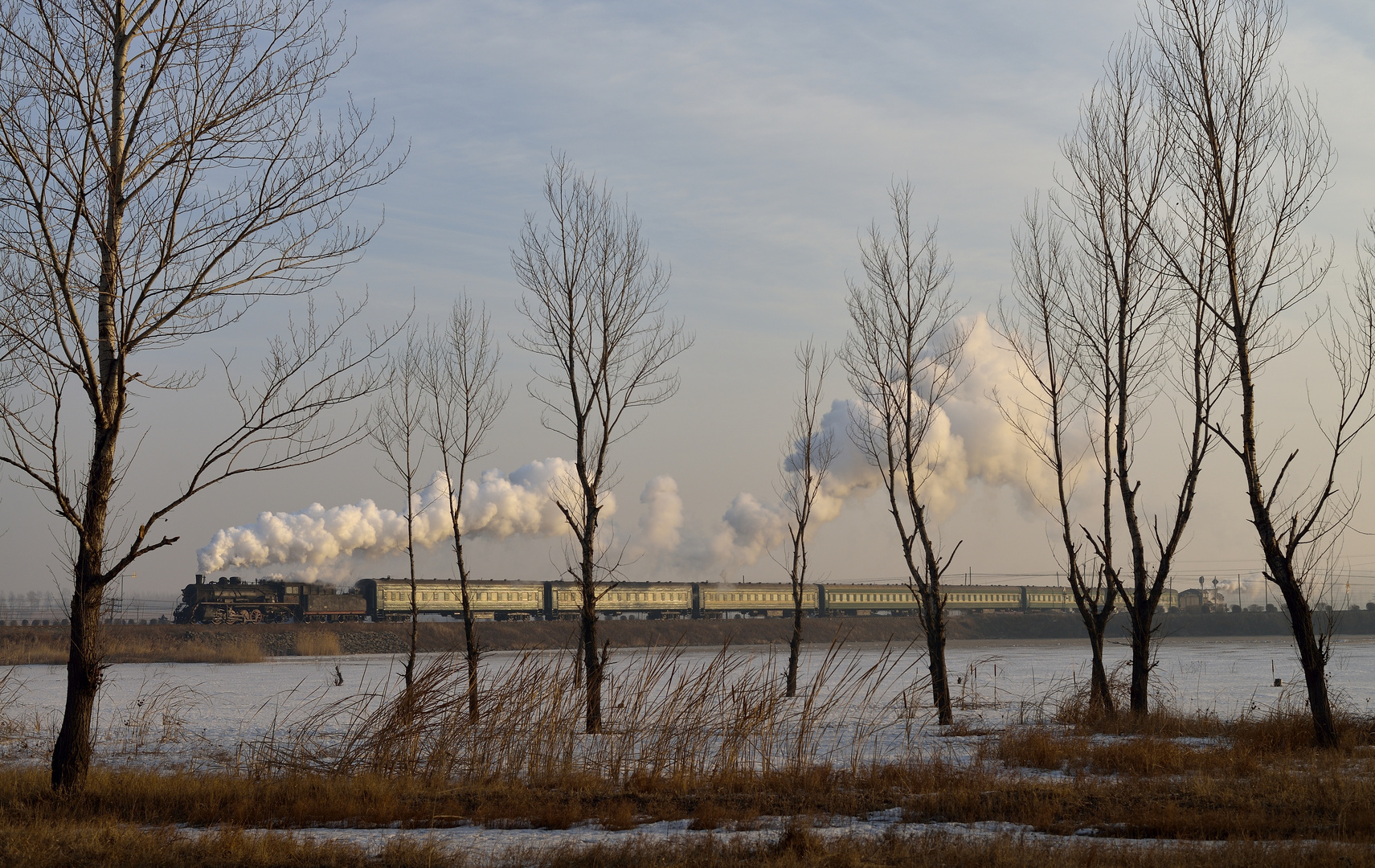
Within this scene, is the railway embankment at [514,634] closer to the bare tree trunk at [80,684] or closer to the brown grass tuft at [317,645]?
the brown grass tuft at [317,645]

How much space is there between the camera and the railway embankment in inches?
1767

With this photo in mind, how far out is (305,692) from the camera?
961 inches

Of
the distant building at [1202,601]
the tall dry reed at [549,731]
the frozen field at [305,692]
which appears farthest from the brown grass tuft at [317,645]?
the distant building at [1202,601]

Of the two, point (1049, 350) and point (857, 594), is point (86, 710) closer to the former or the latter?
point (1049, 350)

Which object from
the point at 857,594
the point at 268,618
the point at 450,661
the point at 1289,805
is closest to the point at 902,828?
the point at 1289,805

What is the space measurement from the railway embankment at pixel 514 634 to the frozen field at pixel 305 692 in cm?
385

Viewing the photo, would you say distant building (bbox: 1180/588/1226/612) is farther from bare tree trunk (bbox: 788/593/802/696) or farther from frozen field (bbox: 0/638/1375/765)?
bare tree trunk (bbox: 788/593/802/696)

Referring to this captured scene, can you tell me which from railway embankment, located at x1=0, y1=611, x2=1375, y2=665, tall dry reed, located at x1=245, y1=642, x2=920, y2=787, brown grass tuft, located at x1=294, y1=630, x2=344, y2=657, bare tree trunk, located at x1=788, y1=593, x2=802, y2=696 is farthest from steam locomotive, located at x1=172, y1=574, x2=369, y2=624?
tall dry reed, located at x1=245, y1=642, x2=920, y2=787

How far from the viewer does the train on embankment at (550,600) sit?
58.6 metres

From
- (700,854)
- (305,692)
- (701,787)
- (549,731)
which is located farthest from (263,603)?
(700,854)

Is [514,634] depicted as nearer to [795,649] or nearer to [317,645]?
[317,645]

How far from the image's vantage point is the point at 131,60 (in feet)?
29.2

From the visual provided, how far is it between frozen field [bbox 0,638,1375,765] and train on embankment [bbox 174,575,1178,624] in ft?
58.0

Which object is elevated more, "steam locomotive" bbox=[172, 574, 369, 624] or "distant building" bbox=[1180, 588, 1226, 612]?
"steam locomotive" bbox=[172, 574, 369, 624]
